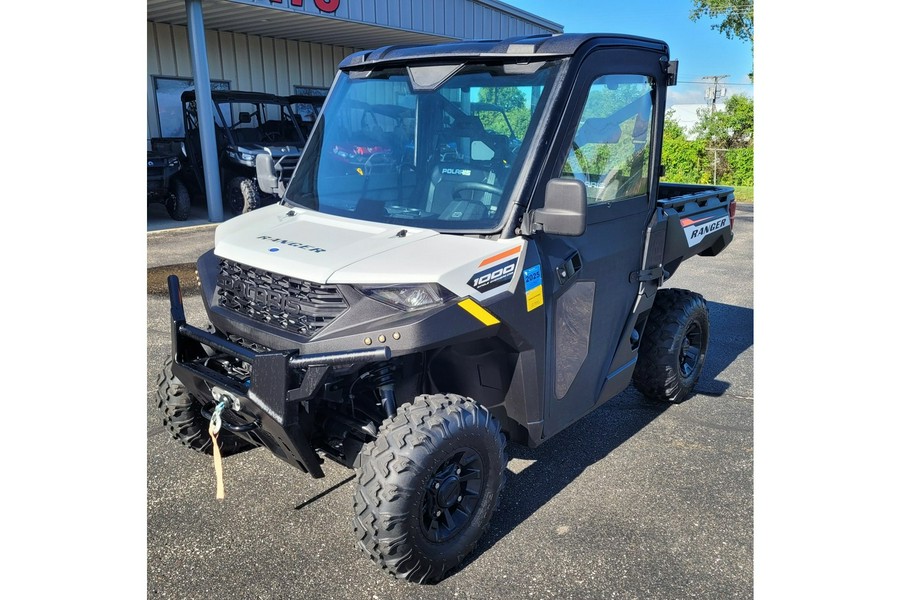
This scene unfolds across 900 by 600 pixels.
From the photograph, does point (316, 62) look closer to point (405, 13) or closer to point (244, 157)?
point (405, 13)

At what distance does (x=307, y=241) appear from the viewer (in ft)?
9.73

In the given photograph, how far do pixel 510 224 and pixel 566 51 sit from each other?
0.81 metres

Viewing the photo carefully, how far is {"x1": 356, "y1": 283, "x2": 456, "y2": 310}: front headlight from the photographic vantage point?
104 inches

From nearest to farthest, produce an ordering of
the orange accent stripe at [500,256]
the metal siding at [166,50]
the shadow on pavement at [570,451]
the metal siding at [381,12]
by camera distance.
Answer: the orange accent stripe at [500,256], the shadow on pavement at [570,451], the metal siding at [166,50], the metal siding at [381,12]

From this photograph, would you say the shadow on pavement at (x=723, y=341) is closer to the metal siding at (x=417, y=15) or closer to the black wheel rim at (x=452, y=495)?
the black wheel rim at (x=452, y=495)

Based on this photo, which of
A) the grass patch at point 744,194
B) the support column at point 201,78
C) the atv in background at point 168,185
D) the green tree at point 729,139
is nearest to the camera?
the support column at point 201,78

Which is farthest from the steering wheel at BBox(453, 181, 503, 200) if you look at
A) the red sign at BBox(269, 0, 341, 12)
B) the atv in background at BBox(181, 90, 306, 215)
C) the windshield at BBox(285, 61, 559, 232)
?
the red sign at BBox(269, 0, 341, 12)

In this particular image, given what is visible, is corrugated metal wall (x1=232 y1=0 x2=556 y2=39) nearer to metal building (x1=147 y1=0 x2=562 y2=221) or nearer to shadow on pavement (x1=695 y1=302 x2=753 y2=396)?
metal building (x1=147 y1=0 x2=562 y2=221)

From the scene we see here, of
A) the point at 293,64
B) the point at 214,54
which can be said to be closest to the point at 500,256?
the point at 214,54

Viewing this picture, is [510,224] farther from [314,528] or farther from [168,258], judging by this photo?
[168,258]

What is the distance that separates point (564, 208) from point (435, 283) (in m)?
0.58

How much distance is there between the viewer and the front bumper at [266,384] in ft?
8.25

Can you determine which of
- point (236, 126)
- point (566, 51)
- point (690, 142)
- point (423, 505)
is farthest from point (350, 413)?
point (690, 142)

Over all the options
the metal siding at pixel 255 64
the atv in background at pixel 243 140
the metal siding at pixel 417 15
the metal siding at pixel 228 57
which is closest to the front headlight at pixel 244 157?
the atv in background at pixel 243 140
